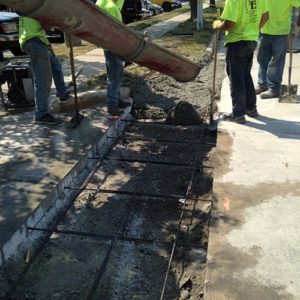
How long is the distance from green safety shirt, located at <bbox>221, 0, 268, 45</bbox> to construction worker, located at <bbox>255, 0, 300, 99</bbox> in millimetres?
1072

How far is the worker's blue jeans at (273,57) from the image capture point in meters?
6.82

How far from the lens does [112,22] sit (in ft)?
15.0

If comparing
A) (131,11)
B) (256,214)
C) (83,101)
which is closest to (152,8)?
(131,11)

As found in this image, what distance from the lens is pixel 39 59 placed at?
18.7 feet

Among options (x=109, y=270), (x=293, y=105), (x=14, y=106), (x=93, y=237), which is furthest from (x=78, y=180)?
(x=293, y=105)

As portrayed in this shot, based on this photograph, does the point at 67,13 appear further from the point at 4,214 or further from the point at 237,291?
the point at 237,291

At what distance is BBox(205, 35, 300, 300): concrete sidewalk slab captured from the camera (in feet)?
9.54

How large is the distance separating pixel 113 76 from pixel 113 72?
0.06 metres

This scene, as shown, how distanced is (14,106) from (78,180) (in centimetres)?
244

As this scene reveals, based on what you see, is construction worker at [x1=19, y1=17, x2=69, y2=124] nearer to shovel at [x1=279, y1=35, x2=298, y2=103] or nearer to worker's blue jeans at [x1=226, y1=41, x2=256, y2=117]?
worker's blue jeans at [x1=226, y1=41, x2=256, y2=117]

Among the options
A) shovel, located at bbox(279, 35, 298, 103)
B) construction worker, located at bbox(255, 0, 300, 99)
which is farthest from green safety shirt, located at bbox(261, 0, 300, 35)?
shovel, located at bbox(279, 35, 298, 103)

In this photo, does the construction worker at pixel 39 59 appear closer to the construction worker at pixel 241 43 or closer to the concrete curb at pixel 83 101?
the concrete curb at pixel 83 101

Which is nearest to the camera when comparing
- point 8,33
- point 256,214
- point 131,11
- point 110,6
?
point 256,214

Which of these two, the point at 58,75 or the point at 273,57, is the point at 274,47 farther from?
the point at 58,75
